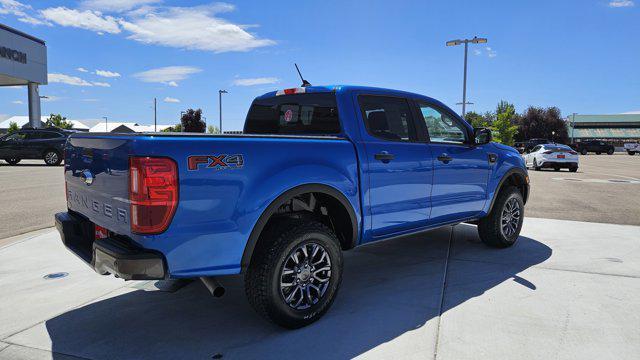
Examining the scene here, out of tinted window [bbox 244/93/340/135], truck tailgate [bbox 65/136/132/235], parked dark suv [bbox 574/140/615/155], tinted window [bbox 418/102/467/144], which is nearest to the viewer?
truck tailgate [bbox 65/136/132/235]

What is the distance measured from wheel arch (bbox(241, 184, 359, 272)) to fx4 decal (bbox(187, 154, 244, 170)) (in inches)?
15.0

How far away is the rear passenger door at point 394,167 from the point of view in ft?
12.6

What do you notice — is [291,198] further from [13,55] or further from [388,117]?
[13,55]

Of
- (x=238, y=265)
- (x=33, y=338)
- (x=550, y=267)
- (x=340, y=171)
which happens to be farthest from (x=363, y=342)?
(x=550, y=267)

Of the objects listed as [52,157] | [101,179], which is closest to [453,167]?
[101,179]

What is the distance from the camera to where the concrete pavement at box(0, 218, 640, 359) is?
3.04 meters

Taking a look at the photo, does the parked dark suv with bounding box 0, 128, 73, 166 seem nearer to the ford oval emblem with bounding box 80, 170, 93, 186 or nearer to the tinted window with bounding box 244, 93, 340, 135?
the tinted window with bounding box 244, 93, 340, 135

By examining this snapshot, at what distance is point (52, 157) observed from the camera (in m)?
19.9

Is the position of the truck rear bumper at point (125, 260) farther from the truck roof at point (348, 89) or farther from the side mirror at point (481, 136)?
the side mirror at point (481, 136)

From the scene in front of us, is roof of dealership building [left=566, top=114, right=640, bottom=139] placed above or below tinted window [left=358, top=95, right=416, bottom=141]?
above

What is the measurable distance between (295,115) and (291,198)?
1.32 meters

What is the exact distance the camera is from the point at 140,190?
266 cm

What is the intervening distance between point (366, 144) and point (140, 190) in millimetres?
1845

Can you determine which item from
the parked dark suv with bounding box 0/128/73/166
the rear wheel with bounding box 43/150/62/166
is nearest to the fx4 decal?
the parked dark suv with bounding box 0/128/73/166
